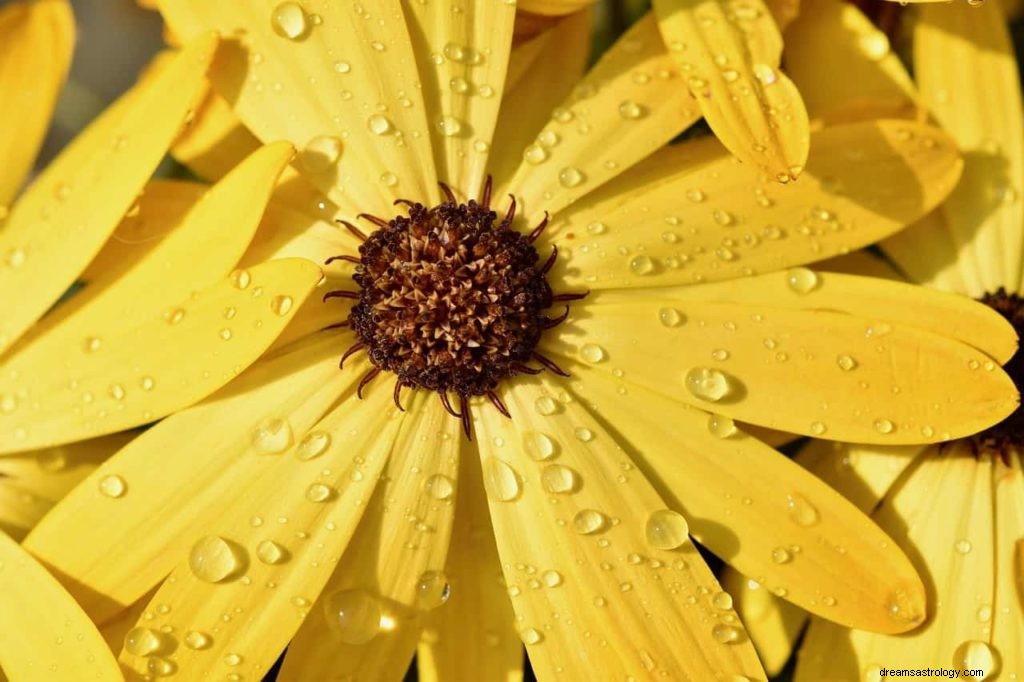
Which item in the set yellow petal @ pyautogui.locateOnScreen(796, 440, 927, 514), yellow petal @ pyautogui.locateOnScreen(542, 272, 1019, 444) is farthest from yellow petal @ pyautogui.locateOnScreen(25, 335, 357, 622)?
yellow petal @ pyautogui.locateOnScreen(796, 440, 927, 514)

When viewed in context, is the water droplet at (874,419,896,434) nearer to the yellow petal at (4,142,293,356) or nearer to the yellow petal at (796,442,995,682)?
the yellow petal at (796,442,995,682)

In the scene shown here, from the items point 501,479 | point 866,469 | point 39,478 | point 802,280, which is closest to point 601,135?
point 802,280

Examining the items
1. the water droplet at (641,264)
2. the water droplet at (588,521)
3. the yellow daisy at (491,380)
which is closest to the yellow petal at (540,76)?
the yellow daisy at (491,380)

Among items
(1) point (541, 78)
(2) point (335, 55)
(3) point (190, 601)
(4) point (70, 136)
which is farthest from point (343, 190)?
Answer: (4) point (70, 136)

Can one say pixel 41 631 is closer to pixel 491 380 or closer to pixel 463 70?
pixel 491 380

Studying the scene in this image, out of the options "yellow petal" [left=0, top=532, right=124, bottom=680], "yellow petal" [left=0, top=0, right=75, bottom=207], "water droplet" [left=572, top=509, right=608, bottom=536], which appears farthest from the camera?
"yellow petal" [left=0, top=0, right=75, bottom=207]

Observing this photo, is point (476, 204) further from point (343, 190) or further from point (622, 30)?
point (622, 30)

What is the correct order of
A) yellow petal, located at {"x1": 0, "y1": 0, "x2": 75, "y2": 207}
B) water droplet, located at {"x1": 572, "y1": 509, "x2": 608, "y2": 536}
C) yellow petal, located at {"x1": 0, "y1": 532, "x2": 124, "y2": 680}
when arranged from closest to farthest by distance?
1. yellow petal, located at {"x1": 0, "y1": 532, "x2": 124, "y2": 680}
2. water droplet, located at {"x1": 572, "y1": 509, "x2": 608, "y2": 536}
3. yellow petal, located at {"x1": 0, "y1": 0, "x2": 75, "y2": 207}
